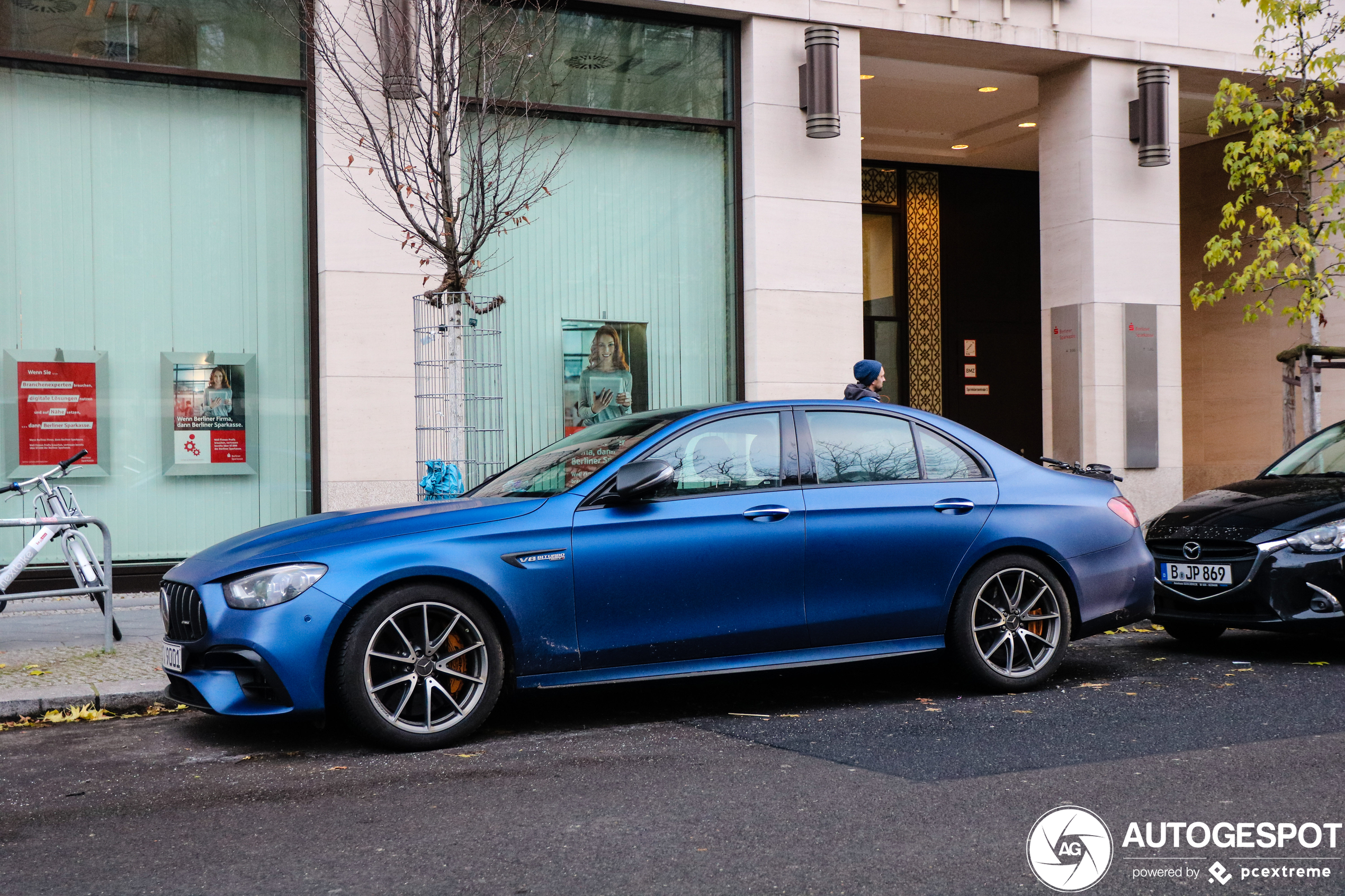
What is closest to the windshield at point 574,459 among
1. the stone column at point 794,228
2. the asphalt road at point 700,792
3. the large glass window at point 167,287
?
the asphalt road at point 700,792

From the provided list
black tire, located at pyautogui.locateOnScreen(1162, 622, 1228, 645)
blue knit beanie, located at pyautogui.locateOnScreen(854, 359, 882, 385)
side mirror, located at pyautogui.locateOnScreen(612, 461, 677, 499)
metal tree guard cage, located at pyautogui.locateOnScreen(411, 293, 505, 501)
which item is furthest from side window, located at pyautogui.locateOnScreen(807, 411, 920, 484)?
blue knit beanie, located at pyautogui.locateOnScreen(854, 359, 882, 385)

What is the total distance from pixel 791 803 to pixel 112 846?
7.49 ft

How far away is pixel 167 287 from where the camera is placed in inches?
452

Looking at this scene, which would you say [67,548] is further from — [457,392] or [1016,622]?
[1016,622]

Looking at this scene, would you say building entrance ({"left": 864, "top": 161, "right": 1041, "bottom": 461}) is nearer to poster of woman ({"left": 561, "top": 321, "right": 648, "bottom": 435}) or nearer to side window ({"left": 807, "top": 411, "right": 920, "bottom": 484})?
poster of woman ({"left": 561, "top": 321, "right": 648, "bottom": 435})

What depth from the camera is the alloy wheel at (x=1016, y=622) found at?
669 centimetres

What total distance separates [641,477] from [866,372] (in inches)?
186

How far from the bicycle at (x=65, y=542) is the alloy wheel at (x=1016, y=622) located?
5.17 m

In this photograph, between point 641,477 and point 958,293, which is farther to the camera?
point 958,293

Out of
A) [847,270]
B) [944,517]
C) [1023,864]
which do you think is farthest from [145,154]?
[1023,864]

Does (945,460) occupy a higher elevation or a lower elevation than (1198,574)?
higher

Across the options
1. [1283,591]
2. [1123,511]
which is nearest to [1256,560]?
[1283,591]

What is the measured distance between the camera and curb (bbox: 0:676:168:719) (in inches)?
259

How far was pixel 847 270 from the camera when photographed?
535 inches
